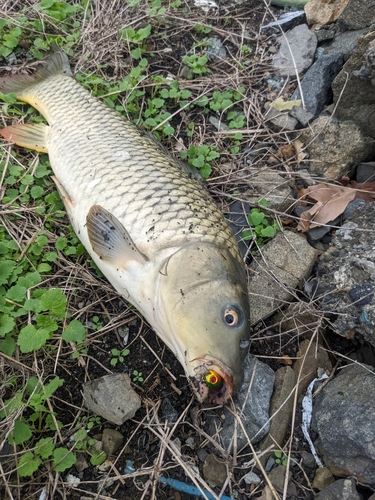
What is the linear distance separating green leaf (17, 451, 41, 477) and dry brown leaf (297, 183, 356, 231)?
2216 millimetres

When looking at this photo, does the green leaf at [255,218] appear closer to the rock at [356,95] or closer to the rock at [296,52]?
the rock at [356,95]

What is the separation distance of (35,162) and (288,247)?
199cm

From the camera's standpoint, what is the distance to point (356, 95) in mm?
3242

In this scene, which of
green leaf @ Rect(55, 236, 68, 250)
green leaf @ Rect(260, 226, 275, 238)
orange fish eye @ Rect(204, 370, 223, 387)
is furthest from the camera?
green leaf @ Rect(260, 226, 275, 238)

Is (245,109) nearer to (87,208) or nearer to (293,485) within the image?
(87,208)

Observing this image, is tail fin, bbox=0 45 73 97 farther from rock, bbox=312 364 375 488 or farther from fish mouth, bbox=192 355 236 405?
rock, bbox=312 364 375 488

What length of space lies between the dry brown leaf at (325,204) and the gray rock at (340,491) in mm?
1611

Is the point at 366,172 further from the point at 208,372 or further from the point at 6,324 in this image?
the point at 6,324

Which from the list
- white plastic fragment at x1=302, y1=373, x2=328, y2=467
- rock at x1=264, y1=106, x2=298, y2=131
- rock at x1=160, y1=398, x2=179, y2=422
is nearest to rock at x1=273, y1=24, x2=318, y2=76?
rock at x1=264, y1=106, x2=298, y2=131

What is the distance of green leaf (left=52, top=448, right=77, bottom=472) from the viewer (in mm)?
2189

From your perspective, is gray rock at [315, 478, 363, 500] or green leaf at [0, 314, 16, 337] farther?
green leaf at [0, 314, 16, 337]

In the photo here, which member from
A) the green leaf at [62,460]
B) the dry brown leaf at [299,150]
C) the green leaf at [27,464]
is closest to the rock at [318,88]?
the dry brown leaf at [299,150]

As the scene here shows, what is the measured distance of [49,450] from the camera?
86.1 inches

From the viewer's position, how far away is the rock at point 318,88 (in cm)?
356
